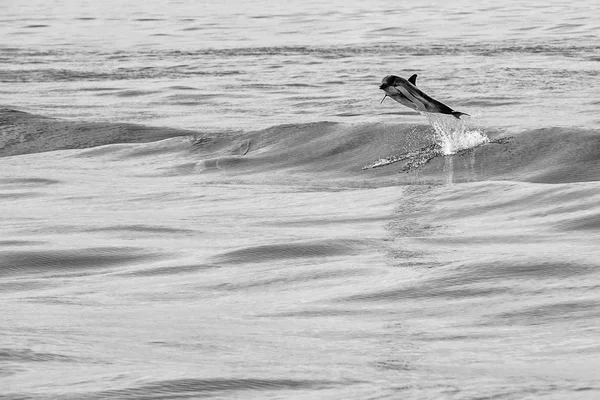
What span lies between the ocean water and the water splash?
0.16 ft

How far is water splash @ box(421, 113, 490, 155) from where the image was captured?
15555 millimetres

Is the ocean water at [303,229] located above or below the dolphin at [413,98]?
below

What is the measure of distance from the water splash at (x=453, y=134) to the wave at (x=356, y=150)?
0.01 m

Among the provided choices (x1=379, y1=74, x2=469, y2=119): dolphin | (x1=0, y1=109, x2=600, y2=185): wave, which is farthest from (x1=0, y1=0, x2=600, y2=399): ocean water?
(x1=379, y1=74, x2=469, y2=119): dolphin

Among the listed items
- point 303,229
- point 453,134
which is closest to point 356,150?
point 453,134

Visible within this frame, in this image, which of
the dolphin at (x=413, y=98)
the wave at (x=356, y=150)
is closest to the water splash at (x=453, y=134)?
the wave at (x=356, y=150)

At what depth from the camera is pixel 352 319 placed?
693 centimetres

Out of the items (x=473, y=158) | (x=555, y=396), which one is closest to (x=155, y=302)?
(x=555, y=396)

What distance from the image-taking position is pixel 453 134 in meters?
16.3

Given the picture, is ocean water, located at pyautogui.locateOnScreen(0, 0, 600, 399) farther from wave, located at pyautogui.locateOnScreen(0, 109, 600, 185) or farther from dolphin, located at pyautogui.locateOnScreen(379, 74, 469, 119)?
dolphin, located at pyautogui.locateOnScreen(379, 74, 469, 119)

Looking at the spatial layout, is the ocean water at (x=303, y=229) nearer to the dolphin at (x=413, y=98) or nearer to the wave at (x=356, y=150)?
the wave at (x=356, y=150)

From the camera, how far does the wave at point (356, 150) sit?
572 inches

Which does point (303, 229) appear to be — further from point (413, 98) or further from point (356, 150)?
point (356, 150)

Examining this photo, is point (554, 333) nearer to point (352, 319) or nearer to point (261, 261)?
point (352, 319)
